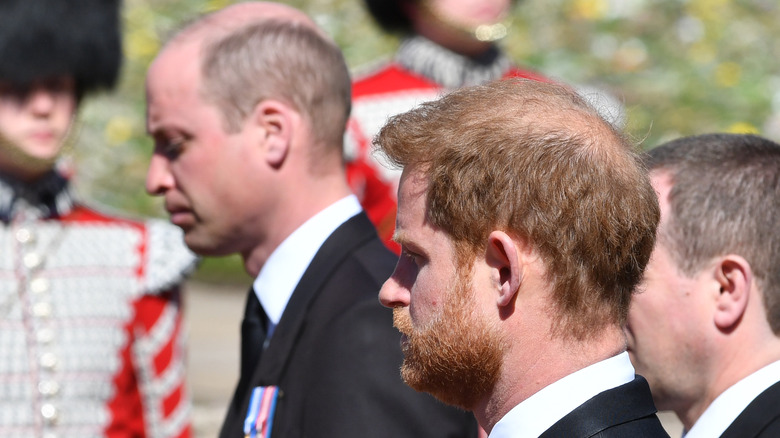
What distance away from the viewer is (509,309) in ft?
5.57

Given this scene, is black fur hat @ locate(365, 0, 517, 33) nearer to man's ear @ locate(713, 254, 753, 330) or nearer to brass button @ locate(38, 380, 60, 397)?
brass button @ locate(38, 380, 60, 397)

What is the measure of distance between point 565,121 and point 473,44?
2.90 metres

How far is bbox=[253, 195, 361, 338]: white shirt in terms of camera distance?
2.64 m

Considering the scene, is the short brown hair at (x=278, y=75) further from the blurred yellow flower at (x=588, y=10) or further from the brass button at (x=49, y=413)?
the blurred yellow flower at (x=588, y=10)

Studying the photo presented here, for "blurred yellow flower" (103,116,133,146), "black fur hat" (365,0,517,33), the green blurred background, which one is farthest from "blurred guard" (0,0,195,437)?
"blurred yellow flower" (103,116,133,146)

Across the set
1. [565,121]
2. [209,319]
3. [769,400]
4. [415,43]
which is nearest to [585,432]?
[565,121]

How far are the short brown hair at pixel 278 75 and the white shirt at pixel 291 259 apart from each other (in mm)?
217

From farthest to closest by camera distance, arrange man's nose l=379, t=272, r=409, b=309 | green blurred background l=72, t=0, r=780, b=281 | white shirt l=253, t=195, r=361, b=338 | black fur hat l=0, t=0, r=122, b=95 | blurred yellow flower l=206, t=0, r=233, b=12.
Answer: green blurred background l=72, t=0, r=780, b=281, blurred yellow flower l=206, t=0, r=233, b=12, black fur hat l=0, t=0, r=122, b=95, white shirt l=253, t=195, r=361, b=338, man's nose l=379, t=272, r=409, b=309

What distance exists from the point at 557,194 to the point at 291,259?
1.10 metres

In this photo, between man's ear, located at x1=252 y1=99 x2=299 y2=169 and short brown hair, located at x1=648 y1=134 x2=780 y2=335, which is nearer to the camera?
short brown hair, located at x1=648 y1=134 x2=780 y2=335

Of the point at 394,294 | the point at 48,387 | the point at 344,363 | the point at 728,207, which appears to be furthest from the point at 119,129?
the point at 394,294

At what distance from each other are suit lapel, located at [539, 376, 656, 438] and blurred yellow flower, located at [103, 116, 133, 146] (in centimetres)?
662

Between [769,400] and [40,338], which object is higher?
[769,400]

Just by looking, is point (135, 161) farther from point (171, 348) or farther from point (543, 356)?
point (543, 356)
